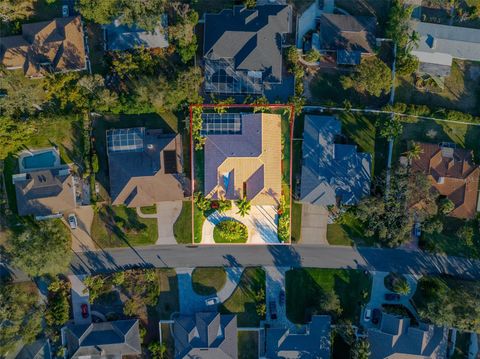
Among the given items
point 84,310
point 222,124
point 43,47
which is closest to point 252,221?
point 222,124

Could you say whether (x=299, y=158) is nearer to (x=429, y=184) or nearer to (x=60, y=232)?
(x=429, y=184)

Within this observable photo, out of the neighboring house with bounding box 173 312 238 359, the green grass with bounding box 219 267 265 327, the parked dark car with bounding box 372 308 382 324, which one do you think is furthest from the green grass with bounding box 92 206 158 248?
the parked dark car with bounding box 372 308 382 324

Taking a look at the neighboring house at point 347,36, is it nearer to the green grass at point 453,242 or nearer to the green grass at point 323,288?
the green grass at point 453,242

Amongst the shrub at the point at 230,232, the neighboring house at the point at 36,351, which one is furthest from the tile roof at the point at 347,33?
the neighboring house at the point at 36,351

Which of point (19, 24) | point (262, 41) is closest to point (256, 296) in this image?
point (262, 41)

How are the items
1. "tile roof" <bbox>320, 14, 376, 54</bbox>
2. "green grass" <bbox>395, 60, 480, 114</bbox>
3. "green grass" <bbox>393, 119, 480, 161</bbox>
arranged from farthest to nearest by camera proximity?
"green grass" <bbox>395, 60, 480, 114</bbox>, "green grass" <bbox>393, 119, 480, 161</bbox>, "tile roof" <bbox>320, 14, 376, 54</bbox>

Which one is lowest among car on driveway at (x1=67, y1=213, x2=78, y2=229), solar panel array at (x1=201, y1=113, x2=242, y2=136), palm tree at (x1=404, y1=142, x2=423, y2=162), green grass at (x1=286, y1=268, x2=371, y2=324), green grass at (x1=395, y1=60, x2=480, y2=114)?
green grass at (x1=286, y1=268, x2=371, y2=324)

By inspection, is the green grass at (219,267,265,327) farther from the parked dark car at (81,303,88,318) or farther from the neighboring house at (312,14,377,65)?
the neighboring house at (312,14,377,65)
